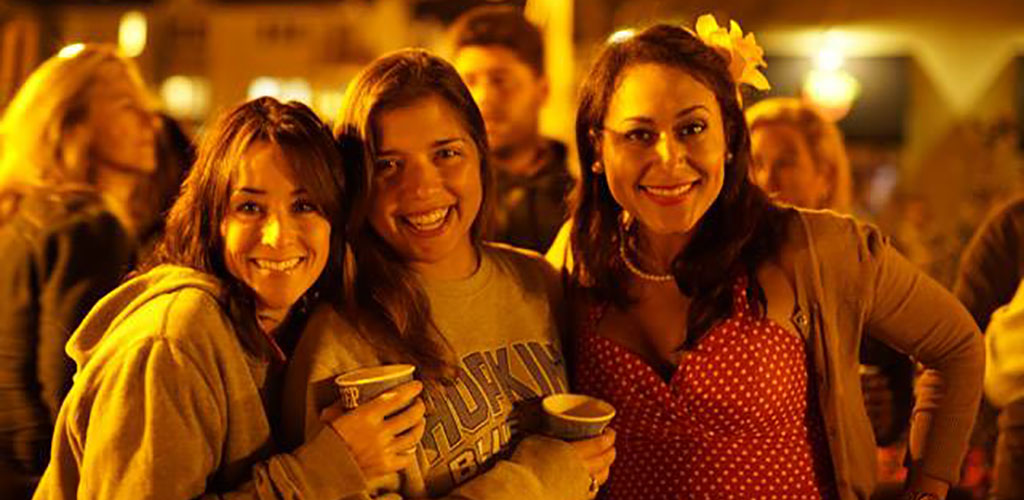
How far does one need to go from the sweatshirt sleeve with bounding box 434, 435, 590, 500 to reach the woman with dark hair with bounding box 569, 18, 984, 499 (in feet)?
0.86

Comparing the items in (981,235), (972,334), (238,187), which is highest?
(238,187)

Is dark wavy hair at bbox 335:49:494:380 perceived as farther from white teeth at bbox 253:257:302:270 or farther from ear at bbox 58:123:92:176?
ear at bbox 58:123:92:176

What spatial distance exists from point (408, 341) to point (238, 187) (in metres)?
0.49

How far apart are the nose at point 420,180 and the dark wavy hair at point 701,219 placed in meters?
0.49

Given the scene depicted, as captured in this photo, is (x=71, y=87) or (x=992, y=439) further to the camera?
(x=71, y=87)

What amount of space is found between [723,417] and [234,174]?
1.23 m

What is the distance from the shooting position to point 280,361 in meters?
2.03

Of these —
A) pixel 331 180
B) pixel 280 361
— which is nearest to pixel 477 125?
pixel 331 180

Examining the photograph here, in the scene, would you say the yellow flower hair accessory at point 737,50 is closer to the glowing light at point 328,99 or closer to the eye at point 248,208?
the eye at point 248,208

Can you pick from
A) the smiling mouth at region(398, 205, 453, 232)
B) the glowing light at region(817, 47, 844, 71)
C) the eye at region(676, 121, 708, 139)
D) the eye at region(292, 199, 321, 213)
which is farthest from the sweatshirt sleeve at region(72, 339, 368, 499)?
the glowing light at region(817, 47, 844, 71)

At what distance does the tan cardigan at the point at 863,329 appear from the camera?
7.27 ft

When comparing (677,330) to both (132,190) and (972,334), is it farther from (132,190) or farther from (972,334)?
(132,190)

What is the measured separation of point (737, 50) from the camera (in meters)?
2.35

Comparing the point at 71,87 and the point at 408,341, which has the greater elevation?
the point at 71,87
